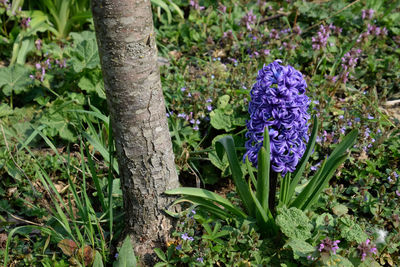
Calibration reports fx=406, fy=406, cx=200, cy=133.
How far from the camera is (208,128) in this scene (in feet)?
9.77

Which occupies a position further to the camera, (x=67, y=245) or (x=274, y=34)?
(x=274, y=34)

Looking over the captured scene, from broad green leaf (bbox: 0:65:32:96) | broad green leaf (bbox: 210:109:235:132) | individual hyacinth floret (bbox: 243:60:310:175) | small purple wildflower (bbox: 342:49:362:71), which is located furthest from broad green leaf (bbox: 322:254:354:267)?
broad green leaf (bbox: 0:65:32:96)

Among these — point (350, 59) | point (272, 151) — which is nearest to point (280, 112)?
point (272, 151)

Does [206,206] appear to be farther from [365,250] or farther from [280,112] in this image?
[365,250]

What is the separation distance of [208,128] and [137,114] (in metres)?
1.13

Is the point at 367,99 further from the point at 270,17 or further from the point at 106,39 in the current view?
the point at 106,39

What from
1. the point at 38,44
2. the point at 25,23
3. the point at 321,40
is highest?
the point at 25,23

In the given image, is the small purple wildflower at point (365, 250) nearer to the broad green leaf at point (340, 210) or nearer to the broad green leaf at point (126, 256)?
the broad green leaf at point (340, 210)

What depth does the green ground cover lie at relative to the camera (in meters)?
2.08

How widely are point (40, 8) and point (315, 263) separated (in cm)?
359

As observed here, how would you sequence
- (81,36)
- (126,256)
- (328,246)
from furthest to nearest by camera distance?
1. (81,36)
2. (126,256)
3. (328,246)

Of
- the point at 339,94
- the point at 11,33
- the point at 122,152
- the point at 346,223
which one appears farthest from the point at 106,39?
the point at 11,33

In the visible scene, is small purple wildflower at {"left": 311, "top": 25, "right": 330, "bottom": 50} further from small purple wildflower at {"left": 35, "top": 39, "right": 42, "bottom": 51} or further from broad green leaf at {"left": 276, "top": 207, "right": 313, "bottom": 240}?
small purple wildflower at {"left": 35, "top": 39, "right": 42, "bottom": 51}

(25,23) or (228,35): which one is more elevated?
(25,23)
